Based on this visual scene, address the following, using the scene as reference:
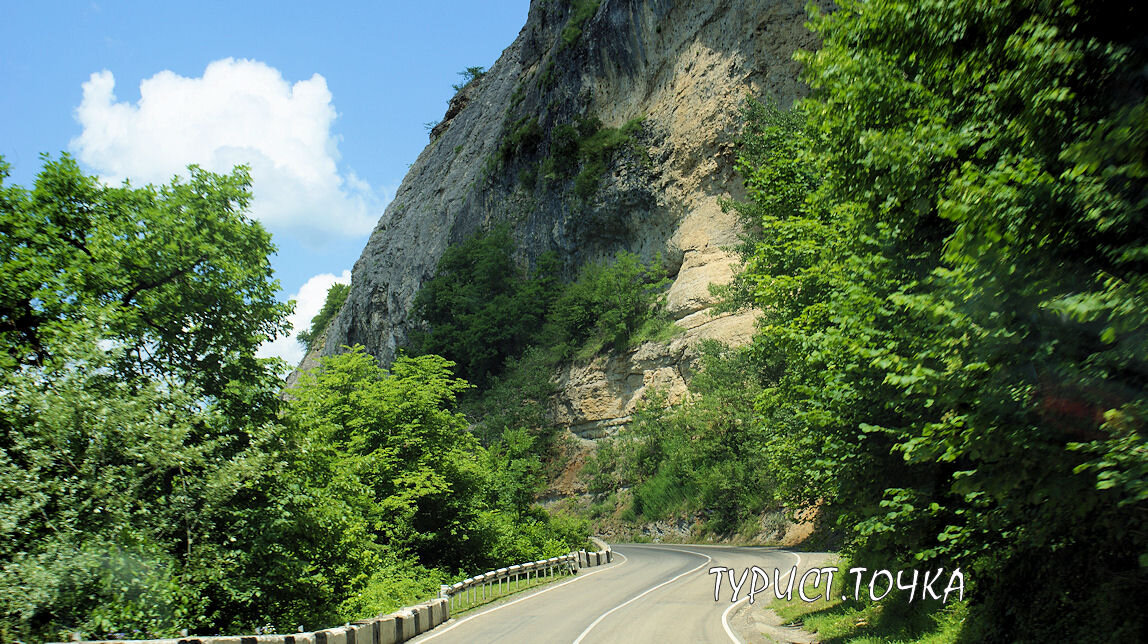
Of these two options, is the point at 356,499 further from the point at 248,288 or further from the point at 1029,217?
the point at 1029,217

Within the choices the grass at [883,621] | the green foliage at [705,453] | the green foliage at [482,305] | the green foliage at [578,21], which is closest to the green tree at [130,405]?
the grass at [883,621]

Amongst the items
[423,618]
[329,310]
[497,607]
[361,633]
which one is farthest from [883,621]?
[329,310]

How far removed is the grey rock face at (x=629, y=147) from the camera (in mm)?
45469

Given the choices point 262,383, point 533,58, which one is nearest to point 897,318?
point 262,383

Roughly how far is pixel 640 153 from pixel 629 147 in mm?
1249

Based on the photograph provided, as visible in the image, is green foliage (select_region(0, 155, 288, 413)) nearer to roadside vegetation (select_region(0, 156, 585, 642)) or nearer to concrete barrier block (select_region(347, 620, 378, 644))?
roadside vegetation (select_region(0, 156, 585, 642))

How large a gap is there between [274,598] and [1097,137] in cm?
1369

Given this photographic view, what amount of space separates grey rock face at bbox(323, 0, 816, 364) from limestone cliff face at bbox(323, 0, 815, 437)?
94 millimetres

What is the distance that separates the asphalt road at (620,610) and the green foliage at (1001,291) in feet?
16.2

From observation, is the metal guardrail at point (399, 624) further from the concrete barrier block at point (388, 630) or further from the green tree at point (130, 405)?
the green tree at point (130, 405)

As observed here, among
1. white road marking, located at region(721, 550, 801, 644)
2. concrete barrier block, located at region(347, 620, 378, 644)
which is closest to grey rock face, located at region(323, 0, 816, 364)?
white road marking, located at region(721, 550, 801, 644)

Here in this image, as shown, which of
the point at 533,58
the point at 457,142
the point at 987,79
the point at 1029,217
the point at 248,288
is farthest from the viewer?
the point at 457,142

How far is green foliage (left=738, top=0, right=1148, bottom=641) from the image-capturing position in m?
5.09

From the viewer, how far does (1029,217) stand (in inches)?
219
